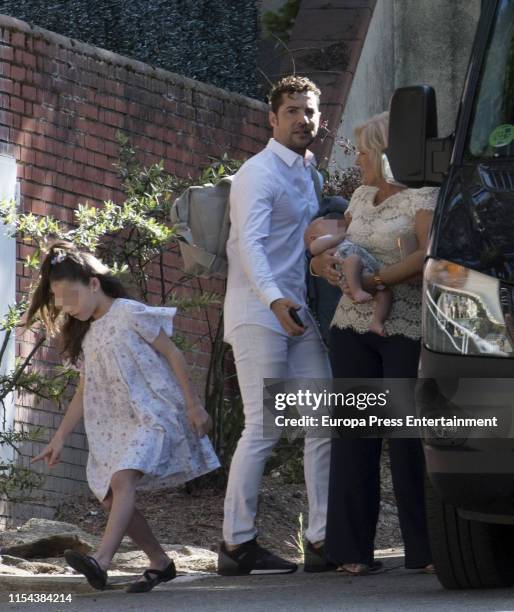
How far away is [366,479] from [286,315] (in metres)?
0.75

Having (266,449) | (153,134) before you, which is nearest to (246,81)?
(153,134)

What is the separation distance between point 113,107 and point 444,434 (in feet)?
17.2

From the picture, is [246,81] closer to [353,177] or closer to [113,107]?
[353,177]

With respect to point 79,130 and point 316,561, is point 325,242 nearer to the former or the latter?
point 316,561

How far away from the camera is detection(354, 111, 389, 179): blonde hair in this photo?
731 centimetres

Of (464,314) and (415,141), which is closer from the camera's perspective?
(464,314)

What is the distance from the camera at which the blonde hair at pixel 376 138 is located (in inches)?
288

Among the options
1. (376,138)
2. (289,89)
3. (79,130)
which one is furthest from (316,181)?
(79,130)

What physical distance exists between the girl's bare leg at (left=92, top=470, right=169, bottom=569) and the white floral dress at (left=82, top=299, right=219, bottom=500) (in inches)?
3.0

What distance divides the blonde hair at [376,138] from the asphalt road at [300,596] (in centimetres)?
168

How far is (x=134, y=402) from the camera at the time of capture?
714cm

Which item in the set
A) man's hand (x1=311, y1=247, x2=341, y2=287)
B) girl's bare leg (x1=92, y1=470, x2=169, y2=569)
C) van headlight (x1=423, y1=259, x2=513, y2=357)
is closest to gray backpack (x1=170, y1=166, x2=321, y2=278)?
man's hand (x1=311, y1=247, x2=341, y2=287)

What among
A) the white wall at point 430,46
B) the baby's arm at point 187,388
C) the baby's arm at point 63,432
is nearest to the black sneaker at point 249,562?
the baby's arm at point 187,388

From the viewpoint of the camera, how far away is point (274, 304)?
7246mm
